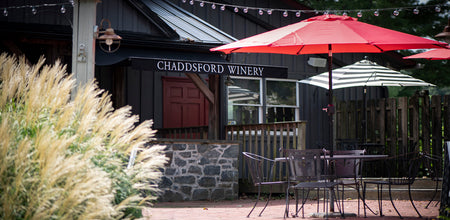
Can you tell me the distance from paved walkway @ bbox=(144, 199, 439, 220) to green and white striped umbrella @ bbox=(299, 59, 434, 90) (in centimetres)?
282

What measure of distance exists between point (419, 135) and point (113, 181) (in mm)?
8510

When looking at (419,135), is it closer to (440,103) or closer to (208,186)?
(440,103)

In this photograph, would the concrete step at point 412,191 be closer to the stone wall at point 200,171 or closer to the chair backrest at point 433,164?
the chair backrest at point 433,164

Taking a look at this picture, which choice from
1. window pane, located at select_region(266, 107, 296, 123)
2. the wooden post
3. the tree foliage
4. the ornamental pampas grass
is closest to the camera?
the ornamental pampas grass

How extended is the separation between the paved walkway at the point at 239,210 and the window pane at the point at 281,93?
360 cm

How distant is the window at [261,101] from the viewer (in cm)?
1243

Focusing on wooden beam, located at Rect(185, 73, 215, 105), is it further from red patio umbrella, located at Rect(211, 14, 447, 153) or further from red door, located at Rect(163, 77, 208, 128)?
red patio umbrella, located at Rect(211, 14, 447, 153)

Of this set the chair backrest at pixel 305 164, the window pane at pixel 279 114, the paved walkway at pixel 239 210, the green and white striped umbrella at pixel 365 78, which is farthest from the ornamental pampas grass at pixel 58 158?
the window pane at pixel 279 114

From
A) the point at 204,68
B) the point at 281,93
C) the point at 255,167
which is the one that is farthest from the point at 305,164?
the point at 281,93

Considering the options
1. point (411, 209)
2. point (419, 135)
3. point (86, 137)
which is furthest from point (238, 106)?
point (86, 137)

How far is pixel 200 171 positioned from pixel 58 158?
6.60 metres

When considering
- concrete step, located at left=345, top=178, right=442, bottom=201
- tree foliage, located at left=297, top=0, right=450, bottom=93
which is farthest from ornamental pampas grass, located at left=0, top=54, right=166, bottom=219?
tree foliage, located at left=297, top=0, right=450, bottom=93

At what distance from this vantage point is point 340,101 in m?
13.4

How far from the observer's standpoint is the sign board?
875 centimetres
